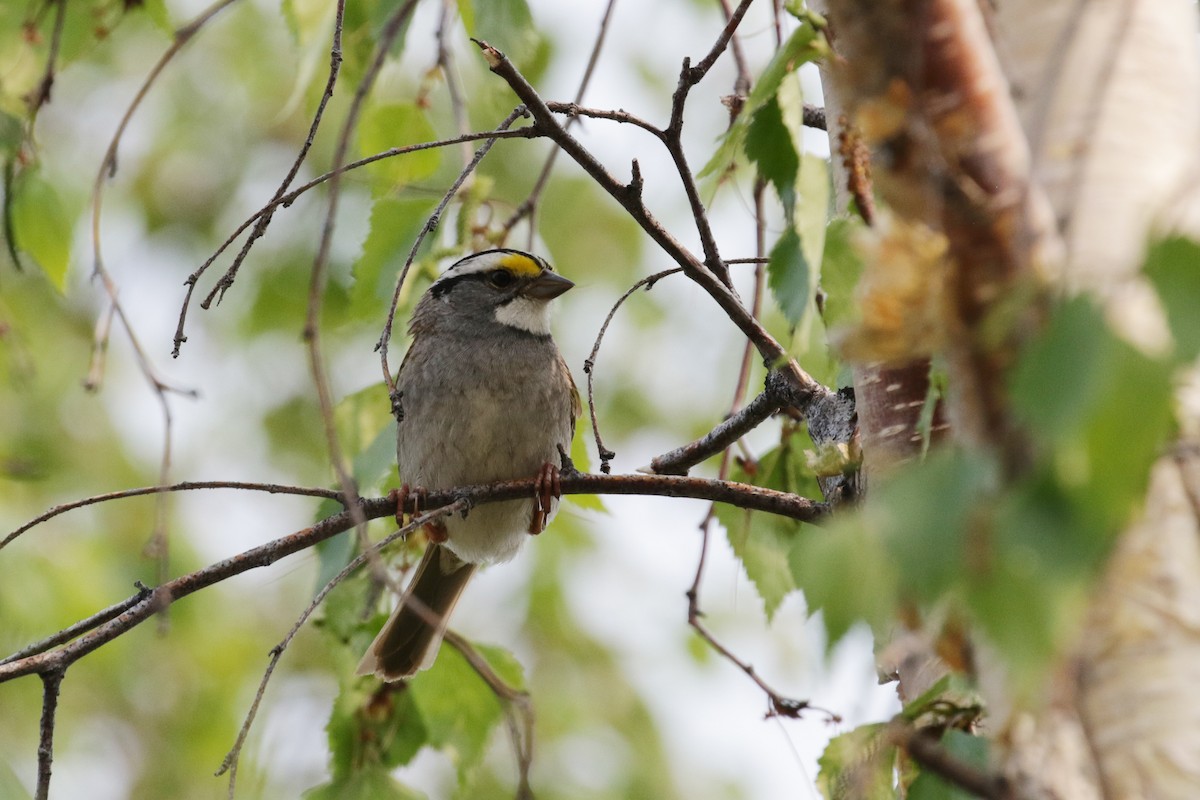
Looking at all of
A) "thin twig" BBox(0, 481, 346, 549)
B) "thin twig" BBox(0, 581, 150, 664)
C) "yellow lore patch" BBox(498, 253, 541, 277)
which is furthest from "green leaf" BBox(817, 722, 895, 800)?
"yellow lore patch" BBox(498, 253, 541, 277)

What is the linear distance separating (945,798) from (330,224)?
1377 millimetres

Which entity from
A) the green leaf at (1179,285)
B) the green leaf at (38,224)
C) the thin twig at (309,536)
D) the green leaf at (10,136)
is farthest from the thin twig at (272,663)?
the green leaf at (10,136)

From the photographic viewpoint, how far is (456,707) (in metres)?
4.14

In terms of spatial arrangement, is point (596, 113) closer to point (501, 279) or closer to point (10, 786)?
point (10, 786)

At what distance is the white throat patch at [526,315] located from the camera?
523 centimetres

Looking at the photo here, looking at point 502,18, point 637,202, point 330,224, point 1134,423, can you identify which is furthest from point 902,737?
point 502,18

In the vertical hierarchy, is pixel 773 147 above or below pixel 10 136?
below

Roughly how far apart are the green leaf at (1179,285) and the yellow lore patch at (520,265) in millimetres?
4262

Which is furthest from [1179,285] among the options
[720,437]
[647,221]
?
[720,437]

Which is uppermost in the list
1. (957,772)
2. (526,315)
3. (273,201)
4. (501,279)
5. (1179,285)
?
(501,279)

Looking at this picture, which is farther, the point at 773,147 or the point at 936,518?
the point at 773,147

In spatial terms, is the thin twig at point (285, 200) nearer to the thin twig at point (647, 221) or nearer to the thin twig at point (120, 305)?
the thin twig at point (647, 221)

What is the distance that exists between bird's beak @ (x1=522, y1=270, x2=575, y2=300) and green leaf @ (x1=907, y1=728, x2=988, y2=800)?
3.42m

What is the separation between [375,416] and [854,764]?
100 inches
